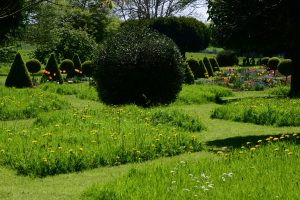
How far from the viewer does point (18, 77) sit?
22.6 m

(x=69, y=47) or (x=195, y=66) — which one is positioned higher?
(x=69, y=47)

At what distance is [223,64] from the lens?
163ft

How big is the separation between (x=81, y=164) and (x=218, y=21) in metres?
11.0

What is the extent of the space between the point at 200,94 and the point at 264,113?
6446 millimetres

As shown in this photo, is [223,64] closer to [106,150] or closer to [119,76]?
[119,76]

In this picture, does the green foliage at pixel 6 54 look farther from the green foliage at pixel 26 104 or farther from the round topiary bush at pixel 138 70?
the round topiary bush at pixel 138 70

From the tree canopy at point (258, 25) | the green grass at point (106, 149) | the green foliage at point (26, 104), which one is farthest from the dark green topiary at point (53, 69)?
the green grass at point (106, 149)

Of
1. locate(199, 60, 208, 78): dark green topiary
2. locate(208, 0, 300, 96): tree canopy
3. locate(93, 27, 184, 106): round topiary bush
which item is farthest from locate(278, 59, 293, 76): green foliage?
locate(93, 27, 184, 106): round topiary bush

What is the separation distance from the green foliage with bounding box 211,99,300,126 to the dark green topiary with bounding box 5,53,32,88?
10912 millimetres

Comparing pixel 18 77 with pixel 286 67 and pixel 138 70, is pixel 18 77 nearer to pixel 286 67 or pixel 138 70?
pixel 138 70

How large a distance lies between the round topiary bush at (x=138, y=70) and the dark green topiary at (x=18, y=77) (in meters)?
6.36

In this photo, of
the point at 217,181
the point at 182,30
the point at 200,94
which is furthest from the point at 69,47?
the point at 217,181

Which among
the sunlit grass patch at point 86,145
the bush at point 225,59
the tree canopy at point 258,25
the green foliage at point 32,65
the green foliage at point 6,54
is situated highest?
the tree canopy at point 258,25

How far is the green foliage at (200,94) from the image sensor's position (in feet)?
62.6
